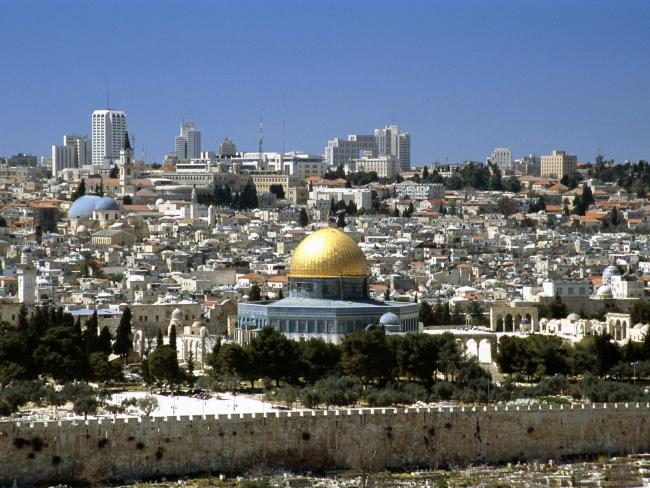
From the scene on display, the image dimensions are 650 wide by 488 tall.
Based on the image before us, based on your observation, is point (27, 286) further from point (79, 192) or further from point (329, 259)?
point (79, 192)

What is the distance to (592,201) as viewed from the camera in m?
144

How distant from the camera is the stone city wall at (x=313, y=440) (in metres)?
40.6

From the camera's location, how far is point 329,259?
6188 centimetres

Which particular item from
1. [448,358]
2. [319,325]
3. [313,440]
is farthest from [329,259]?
[313,440]

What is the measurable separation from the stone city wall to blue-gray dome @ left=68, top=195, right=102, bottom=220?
74674 mm

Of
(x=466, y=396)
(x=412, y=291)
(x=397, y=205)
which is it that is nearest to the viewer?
(x=466, y=396)

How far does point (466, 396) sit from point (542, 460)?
489 cm

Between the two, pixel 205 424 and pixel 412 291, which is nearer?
pixel 205 424

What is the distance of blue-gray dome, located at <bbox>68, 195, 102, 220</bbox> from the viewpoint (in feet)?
385

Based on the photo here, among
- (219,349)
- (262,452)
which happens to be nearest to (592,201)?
(219,349)

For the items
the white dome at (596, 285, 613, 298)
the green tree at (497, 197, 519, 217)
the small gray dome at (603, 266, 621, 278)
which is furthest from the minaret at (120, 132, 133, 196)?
the white dome at (596, 285, 613, 298)

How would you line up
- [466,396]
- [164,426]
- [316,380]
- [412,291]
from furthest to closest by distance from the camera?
1. [412,291]
2. [316,380]
3. [466,396]
4. [164,426]

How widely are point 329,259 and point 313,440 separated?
19474mm

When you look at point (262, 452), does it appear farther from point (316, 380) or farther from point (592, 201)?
point (592, 201)
